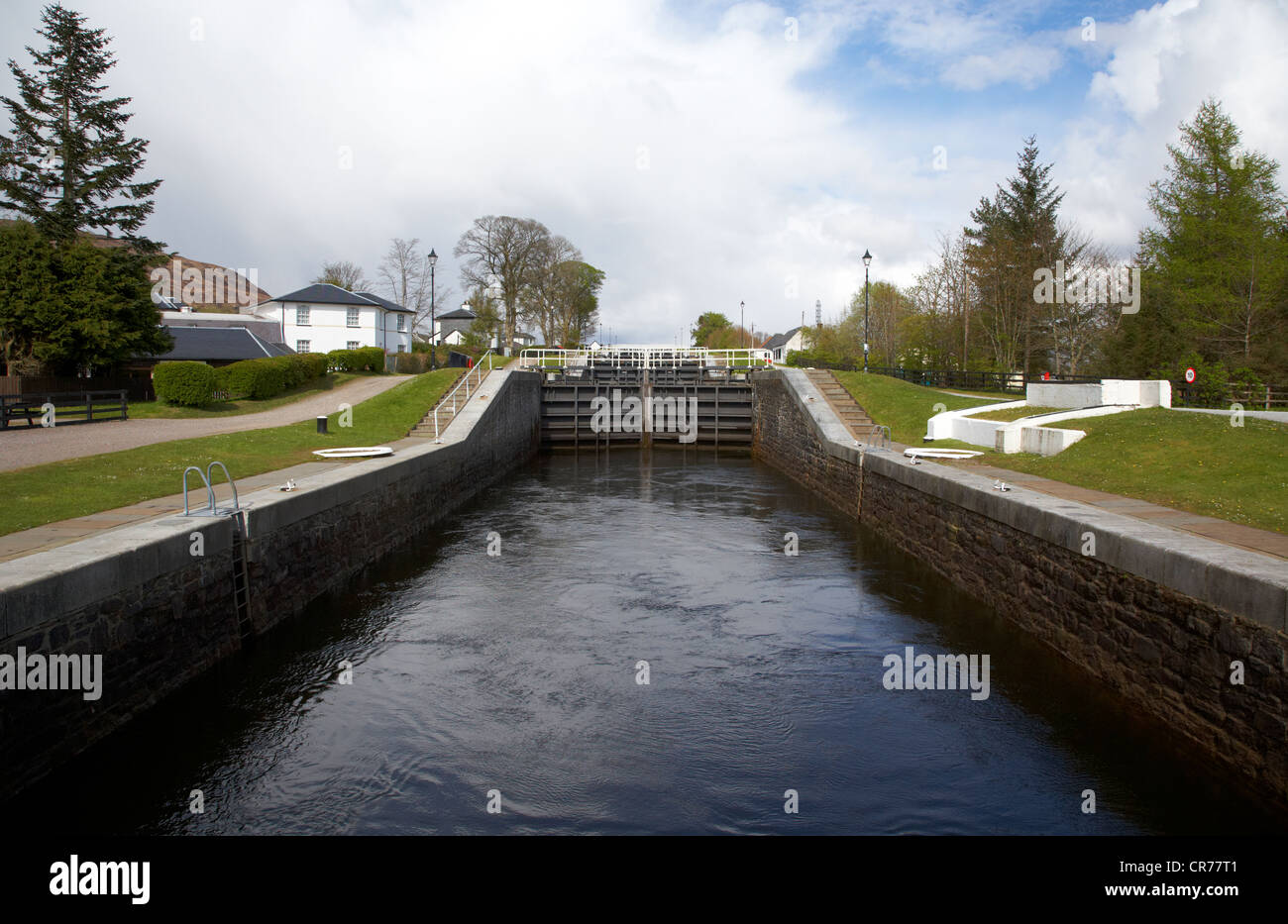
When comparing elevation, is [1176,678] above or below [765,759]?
above

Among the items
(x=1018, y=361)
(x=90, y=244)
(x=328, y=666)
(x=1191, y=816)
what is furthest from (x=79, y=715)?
(x=1018, y=361)

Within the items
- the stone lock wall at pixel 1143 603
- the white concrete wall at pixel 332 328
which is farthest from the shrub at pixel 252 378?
the white concrete wall at pixel 332 328

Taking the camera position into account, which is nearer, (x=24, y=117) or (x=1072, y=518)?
(x=1072, y=518)

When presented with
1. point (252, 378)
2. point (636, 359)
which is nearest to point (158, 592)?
point (252, 378)

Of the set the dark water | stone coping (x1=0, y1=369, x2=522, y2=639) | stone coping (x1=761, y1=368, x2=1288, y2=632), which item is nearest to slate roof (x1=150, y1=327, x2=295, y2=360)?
stone coping (x1=0, y1=369, x2=522, y2=639)

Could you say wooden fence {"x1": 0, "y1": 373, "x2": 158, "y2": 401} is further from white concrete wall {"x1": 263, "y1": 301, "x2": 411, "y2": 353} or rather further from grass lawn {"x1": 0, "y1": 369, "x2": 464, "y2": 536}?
white concrete wall {"x1": 263, "y1": 301, "x2": 411, "y2": 353}

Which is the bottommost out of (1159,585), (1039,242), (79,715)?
(79,715)

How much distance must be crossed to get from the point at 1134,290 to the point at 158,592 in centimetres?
4194

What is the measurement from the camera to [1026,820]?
6184mm

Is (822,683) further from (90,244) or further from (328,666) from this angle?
(90,244)

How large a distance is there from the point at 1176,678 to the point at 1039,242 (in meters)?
43.7

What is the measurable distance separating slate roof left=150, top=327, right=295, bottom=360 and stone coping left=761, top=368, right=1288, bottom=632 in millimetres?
31382

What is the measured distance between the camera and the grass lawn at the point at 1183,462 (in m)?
9.84
